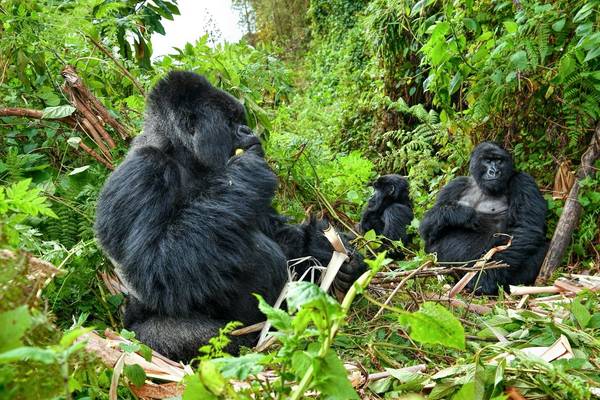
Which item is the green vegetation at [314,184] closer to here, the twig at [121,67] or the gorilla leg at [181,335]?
the twig at [121,67]

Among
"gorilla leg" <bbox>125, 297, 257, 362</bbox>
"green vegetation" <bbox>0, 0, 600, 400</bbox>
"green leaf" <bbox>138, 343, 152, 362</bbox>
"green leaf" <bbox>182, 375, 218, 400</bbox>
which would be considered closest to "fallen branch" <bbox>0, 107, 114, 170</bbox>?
"green vegetation" <bbox>0, 0, 600, 400</bbox>

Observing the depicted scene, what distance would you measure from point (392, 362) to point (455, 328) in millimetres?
751

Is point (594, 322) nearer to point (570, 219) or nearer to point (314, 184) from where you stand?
point (570, 219)

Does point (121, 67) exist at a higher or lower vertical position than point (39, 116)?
higher

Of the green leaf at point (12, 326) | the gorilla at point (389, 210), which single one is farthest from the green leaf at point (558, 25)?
the green leaf at point (12, 326)

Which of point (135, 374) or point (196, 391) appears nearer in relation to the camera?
point (196, 391)

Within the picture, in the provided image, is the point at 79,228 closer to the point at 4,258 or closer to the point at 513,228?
the point at 4,258

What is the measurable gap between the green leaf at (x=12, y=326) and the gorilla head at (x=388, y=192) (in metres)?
4.49

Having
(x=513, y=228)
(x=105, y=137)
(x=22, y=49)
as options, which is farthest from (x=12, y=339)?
(x=513, y=228)

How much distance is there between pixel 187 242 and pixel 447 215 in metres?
2.87

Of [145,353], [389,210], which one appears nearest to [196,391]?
[145,353]

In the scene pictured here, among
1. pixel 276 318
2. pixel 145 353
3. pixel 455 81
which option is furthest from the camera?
pixel 455 81

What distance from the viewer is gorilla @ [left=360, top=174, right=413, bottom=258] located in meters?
5.38

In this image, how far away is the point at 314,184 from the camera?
13.6 feet
